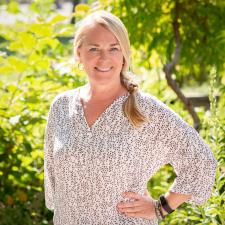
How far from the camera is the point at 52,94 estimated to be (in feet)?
14.0

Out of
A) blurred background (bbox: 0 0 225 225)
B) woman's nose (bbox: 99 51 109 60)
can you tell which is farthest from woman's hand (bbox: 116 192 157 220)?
blurred background (bbox: 0 0 225 225)

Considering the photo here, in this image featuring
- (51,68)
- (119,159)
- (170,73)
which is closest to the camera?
(119,159)

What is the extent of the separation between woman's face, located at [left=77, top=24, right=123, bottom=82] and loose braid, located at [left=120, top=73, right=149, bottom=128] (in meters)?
0.06

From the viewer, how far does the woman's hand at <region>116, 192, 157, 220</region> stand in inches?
98.6

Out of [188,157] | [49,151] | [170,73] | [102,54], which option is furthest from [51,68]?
[188,157]

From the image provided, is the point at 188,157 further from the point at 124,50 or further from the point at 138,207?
the point at 124,50

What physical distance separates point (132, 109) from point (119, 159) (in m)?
0.19

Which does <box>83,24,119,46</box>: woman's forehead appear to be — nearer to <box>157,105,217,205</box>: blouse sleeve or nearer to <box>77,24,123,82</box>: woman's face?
<box>77,24,123,82</box>: woman's face

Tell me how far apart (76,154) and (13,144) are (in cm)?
180

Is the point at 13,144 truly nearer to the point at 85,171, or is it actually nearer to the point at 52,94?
the point at 52,94

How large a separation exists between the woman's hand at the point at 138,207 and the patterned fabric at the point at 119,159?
2 cm

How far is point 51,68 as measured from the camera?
439 centimetres

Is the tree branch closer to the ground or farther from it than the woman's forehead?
closer to the ground

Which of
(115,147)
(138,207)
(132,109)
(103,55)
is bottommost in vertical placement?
(138,207)
